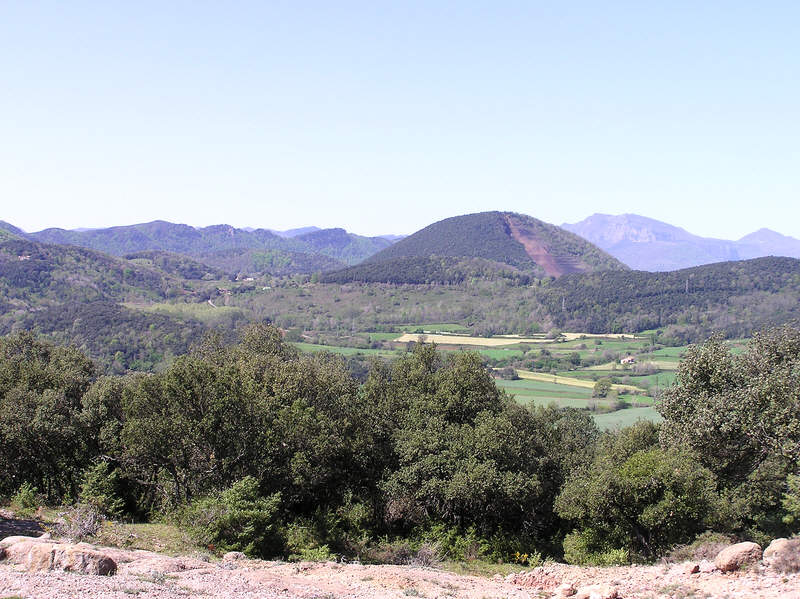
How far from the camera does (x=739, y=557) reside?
17188mm

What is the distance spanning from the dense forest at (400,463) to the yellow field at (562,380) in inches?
3029

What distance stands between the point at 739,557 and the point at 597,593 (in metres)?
4.83

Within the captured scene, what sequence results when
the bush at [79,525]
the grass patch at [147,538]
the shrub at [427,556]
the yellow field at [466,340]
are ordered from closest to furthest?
the bush at [79,525] < the grass patch at [147,538] < the shrub at [427,556] < the yellow field at [466,340]

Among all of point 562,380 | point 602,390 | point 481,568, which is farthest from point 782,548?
point 562,380

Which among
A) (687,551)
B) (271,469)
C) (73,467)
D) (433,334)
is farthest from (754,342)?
(433,334)

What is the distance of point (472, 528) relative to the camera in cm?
2650

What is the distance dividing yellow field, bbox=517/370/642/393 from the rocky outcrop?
97.6 meters

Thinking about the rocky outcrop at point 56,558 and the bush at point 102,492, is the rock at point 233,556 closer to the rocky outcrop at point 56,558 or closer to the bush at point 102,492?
the rocky outcrop at point 56,558

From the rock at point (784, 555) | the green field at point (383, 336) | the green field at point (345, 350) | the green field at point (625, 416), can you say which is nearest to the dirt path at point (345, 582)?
the rock at point (784, 555)

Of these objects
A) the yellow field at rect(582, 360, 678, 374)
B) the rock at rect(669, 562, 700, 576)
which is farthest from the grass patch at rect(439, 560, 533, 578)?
the yellow field at rect(582, 360, 678, 374)

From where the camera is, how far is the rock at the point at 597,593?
50.1ft

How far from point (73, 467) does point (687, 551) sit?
27.0 m

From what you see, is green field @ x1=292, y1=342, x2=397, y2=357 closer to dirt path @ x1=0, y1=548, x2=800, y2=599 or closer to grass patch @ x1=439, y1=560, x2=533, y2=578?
grass patch @ x1=439, y1=560, x2=533, y2=578

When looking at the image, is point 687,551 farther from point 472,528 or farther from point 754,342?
point 754,342
